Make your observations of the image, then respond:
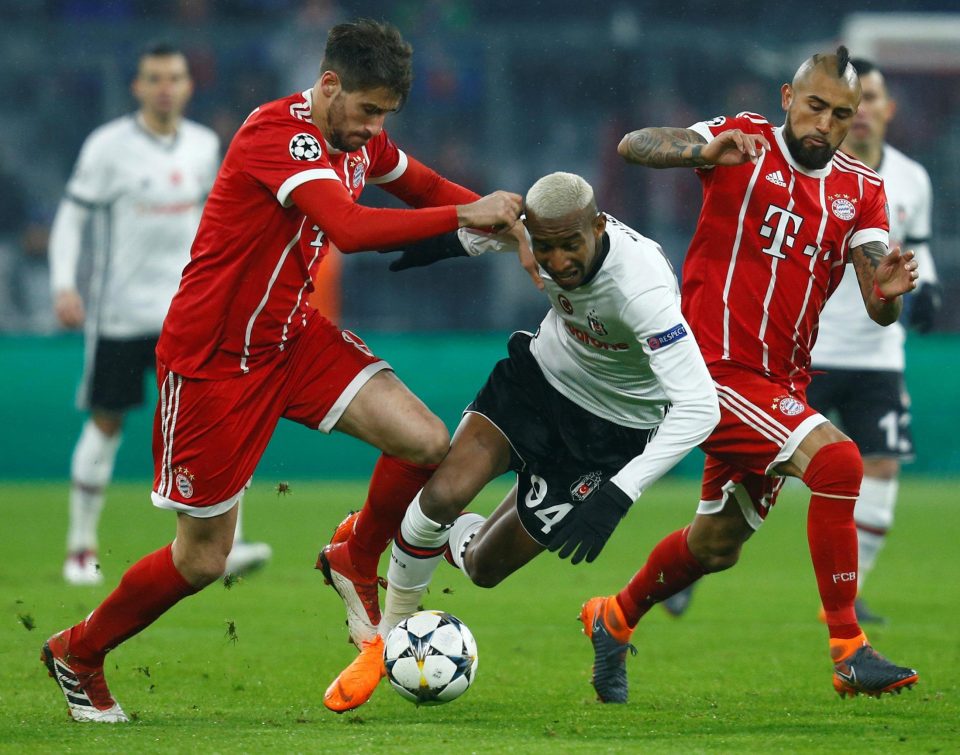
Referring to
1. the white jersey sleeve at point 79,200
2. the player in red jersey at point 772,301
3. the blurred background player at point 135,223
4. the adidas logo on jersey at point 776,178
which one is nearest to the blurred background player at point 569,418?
the player in red jersey at point 772,301

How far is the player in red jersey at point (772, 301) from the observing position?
5355 mm

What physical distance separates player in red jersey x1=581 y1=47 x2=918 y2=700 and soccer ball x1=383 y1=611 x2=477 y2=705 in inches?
26.5

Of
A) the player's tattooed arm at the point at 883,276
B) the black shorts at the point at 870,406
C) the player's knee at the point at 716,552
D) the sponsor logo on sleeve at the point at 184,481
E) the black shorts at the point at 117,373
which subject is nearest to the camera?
the sponsor logo on sleeve at the point at 184,481

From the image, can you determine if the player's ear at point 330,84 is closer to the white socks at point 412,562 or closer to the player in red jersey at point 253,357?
the player in red jersey at point 253,357

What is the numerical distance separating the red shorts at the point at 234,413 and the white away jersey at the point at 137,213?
13.4 ft

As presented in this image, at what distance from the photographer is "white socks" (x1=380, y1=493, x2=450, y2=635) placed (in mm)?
5324

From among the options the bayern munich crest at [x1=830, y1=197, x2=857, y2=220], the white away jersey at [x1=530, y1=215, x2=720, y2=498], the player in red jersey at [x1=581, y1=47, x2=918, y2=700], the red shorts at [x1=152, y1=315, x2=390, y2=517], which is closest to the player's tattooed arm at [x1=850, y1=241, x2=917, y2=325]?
the player in red jersey at [x1=581, y1=47, x2=918, y2=700]

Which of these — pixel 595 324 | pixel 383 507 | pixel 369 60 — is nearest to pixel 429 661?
pixel 383 507

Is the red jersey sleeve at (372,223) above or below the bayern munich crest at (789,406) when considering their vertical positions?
above

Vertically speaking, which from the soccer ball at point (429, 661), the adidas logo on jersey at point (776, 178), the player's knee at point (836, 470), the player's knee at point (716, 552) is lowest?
the soccer ball at point (429, 661)

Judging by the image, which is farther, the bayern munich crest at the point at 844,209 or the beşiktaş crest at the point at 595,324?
the bayern munich crest at the point at 844,209

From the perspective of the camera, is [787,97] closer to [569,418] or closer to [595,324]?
[595,324]

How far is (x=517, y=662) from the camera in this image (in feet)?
21.0

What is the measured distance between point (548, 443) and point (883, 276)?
126cm
